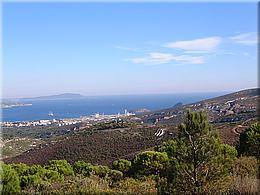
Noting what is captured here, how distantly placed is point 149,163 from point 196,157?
5.22m

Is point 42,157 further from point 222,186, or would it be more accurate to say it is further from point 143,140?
point 222,186

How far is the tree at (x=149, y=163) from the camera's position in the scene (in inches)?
373

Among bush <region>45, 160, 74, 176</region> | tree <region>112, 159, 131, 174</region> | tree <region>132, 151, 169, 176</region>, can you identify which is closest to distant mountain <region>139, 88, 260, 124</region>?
tree <region>112, 159, 131, 174</region>

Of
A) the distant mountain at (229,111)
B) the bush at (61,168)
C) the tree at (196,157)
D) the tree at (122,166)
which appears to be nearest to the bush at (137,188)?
the tree at (196,157)

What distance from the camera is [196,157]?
14.8 ft

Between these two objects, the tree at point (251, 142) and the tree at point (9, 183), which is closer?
the tree at point (9, 183)

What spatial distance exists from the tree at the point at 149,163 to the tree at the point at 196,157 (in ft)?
15.5

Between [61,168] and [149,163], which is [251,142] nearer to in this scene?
[149,163]

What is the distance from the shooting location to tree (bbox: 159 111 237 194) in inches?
175

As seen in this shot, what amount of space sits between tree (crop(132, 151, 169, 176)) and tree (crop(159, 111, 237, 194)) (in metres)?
4.73

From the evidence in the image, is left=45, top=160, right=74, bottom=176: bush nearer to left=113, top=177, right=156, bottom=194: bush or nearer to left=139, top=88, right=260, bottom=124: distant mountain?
left=113, top=177, right=156, bottom=194: bush

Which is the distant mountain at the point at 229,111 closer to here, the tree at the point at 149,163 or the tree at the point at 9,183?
the tree at the point at 149,163

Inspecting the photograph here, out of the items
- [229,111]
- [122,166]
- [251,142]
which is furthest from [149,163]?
[229,111]

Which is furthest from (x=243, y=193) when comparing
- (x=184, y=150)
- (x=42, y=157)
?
(x=42, y=157)
